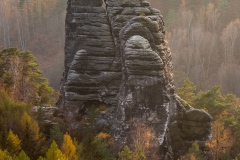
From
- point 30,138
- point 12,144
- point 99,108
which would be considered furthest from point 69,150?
point 99,108

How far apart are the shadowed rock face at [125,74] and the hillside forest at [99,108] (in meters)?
1.53

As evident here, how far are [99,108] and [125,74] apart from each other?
19.4 ft

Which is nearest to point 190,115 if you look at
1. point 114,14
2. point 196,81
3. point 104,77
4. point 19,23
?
point 104,77

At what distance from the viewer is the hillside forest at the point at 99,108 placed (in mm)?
24422

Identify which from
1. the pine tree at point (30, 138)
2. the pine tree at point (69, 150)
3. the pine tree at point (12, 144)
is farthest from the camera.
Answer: the pine tree at point (30, 138)

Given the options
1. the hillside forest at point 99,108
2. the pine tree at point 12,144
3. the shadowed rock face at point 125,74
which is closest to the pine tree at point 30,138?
the hillside forest at point 99,108

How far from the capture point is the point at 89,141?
83.0ft

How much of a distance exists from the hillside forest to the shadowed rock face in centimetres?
153

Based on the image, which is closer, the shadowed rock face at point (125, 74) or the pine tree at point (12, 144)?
the pine tree at point (12, 144)

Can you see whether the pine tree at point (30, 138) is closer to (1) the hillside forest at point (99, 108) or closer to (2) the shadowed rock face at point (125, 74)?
(1) the hillside forest at point (99, 108)

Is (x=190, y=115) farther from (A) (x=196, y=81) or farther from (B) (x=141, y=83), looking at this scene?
(A) (x=196, y=81)

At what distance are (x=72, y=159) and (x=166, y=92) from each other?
35.0 ft

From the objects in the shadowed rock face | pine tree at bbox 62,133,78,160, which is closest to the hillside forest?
pine tree at bbox 62,133,78,160

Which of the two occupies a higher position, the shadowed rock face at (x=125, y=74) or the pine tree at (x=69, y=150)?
the shadowed rock face at (x=125, y=74)
